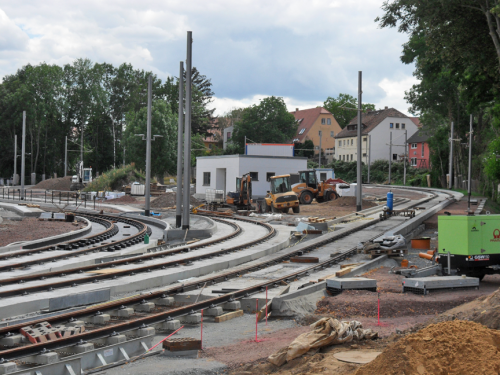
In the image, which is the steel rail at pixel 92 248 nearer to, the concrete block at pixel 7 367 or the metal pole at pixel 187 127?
the metal pole at pixel 187 127

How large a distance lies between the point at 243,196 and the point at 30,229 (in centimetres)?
1791

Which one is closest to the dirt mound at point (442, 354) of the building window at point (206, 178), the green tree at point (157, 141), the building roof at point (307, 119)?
the building window at point (206, 178)

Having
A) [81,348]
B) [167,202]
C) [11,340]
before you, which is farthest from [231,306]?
[167,202]

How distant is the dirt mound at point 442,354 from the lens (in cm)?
607

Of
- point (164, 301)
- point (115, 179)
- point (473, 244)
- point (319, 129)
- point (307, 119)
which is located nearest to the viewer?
point (164, 301)

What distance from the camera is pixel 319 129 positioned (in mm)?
108188

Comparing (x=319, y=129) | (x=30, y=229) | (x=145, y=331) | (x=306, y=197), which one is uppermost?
(x=319, y=129)

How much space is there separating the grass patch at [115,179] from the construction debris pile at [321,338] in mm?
63690

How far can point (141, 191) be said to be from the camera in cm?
6138

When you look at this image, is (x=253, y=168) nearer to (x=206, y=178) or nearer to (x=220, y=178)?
(x=220, y=178)

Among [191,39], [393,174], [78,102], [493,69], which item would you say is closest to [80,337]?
[191,39]

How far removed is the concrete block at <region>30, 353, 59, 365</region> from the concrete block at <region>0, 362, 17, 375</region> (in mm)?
442

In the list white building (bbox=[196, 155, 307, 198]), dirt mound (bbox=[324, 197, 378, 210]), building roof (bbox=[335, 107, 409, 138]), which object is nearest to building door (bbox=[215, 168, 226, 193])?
white building (bbox=[196, 155, 307, 198])

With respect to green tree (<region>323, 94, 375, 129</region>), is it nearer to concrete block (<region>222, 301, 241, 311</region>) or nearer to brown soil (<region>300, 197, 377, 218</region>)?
brown soil (<region>300, 197, 377, 218</region>)
